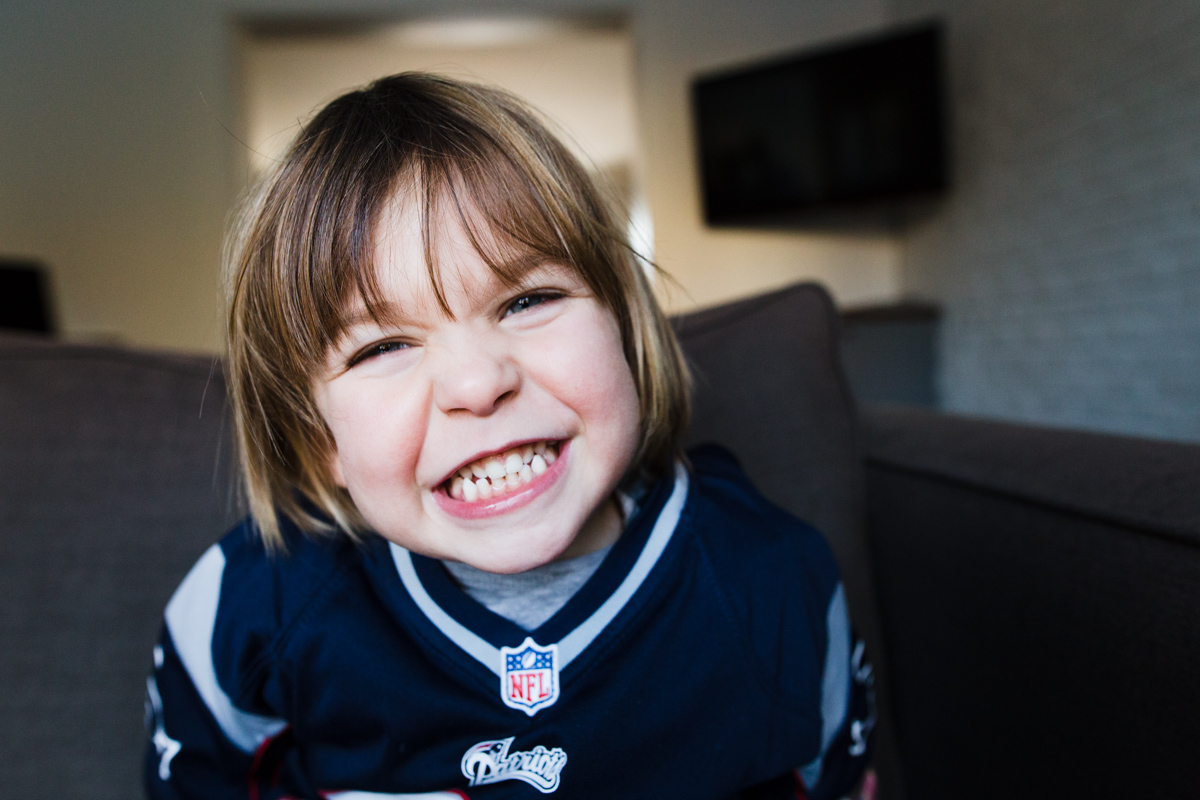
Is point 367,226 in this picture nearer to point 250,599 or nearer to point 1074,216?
point 250,599

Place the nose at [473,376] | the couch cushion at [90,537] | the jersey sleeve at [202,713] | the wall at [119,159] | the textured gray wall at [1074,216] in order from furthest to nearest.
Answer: the wall at [119,159] < the textured gray wall at [1074,216] < the couch cushion at [90,537] < the jersey sleeve at [202,713] < the nose at [473,376]

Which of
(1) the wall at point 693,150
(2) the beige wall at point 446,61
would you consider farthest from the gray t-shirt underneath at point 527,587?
(2) the beige wall at point 446,61

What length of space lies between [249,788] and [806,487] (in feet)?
1.80

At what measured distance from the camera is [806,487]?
0.77 metres

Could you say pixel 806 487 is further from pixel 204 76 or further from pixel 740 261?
pixel 204 76

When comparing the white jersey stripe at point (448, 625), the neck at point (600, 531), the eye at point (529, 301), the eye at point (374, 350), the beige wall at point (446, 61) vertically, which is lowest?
the white jersey stripe at point (448, 625)

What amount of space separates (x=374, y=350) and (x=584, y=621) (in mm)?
239

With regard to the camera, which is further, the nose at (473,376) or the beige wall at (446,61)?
the beige wall at (446,61)

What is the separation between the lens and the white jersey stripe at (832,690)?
606 millimetres

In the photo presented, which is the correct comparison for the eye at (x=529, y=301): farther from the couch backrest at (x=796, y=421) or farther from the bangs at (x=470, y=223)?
the couch backrest at (x=796, y=421)

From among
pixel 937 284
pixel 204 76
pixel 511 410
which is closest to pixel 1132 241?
pixel 937 284

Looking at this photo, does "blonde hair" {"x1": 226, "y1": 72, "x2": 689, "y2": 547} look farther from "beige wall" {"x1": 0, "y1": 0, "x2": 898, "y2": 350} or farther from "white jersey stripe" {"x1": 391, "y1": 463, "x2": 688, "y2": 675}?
"beige wall" {"x1": 0, "y1": 0, "x2": 898, "y2": 350}

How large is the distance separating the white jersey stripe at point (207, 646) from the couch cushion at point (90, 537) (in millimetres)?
109

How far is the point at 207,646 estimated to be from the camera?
563 mm
